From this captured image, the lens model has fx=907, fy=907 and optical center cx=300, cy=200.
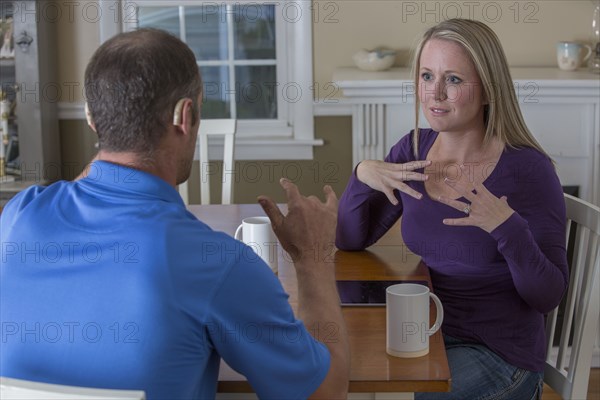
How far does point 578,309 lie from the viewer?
2.10 metres

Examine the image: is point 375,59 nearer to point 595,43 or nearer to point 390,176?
point 595,43

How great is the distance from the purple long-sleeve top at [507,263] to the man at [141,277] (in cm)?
69

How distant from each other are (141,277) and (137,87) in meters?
0.28

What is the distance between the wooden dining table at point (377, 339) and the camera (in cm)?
147

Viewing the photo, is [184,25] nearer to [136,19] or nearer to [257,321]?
[136,19]

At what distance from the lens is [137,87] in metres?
1.28

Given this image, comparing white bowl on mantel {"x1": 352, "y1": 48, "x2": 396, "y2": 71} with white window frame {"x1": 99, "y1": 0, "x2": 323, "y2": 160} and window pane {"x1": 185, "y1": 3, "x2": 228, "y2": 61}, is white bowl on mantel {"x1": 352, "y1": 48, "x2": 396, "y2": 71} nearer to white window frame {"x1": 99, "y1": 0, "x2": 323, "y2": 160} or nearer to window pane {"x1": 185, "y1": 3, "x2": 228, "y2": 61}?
white window frame {"x1": 99, "y1": 0, "x2": 323, "y2": 160}

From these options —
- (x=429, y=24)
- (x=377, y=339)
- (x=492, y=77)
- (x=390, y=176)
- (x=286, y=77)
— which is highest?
(x=429, y=24)

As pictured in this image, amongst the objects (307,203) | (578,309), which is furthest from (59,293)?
(578,309)

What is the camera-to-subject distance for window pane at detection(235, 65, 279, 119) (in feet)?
12.4

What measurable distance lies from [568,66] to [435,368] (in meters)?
2.20

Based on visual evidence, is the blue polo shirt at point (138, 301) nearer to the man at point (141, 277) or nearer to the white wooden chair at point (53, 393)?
the man at point (141, 277)

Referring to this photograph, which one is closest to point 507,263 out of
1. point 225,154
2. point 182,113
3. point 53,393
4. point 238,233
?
point 238,233

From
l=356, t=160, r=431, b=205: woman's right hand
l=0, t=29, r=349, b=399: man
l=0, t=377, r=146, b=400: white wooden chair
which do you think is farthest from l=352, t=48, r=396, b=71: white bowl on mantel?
l=0, t=377, r=146, b=400: white wooden chair
